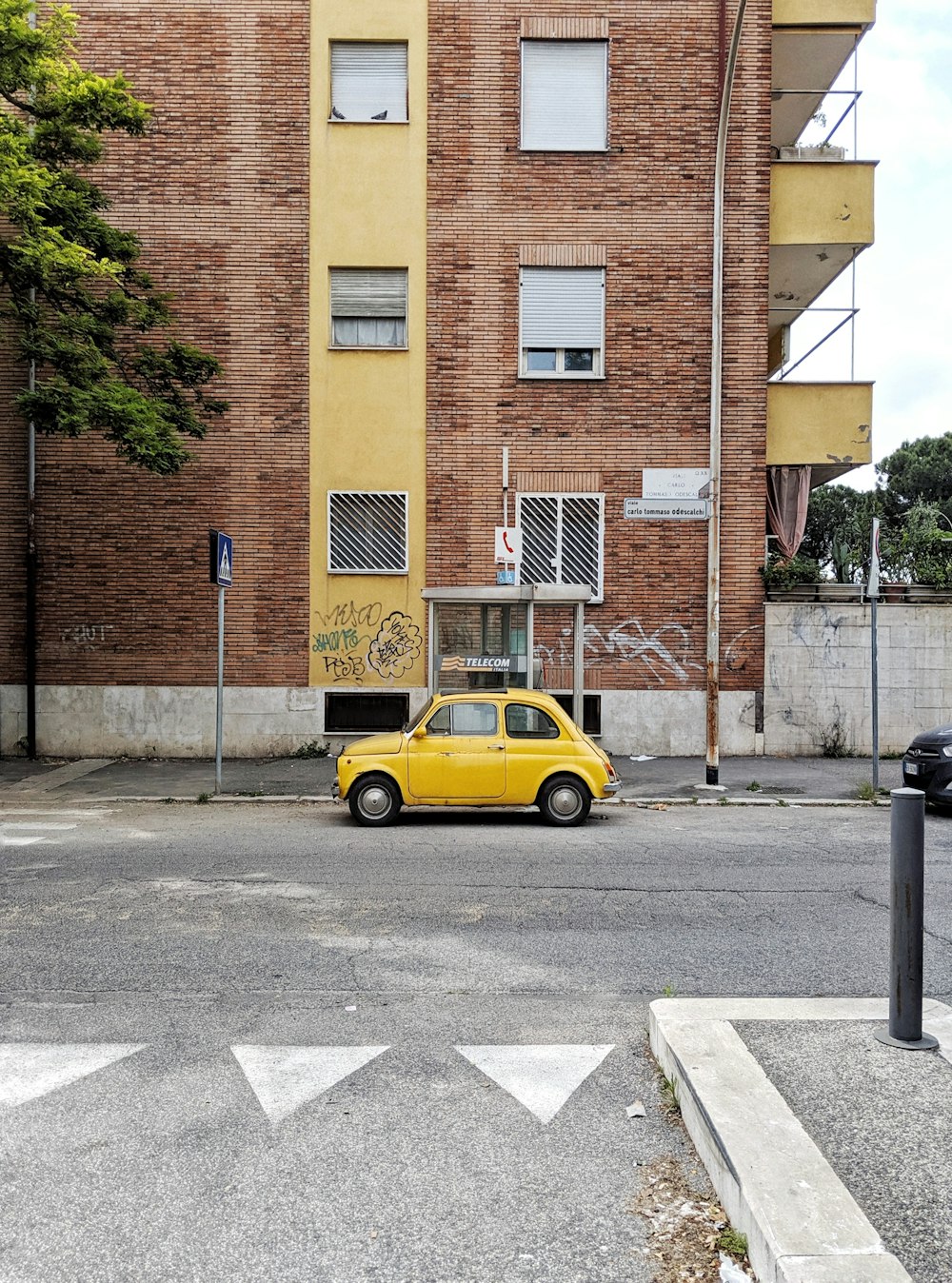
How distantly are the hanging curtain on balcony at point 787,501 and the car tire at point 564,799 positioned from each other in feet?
28.4

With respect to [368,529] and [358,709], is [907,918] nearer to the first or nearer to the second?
[358,709]

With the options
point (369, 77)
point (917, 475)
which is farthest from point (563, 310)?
point (917, 475)

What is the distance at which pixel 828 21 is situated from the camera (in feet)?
54.3

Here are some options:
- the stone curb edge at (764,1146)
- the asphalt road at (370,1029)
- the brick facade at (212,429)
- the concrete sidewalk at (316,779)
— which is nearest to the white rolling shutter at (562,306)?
the brick facade at (212,429)

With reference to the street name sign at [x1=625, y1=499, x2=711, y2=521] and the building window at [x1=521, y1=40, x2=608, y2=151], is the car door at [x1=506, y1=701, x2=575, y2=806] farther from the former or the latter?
the building window at [x1=521, y1=40, x2=608, y2=151]

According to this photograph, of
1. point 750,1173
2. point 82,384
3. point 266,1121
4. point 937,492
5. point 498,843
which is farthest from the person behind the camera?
point 937,492

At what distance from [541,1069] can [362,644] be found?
41.5 feet

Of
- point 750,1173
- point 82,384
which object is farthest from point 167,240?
point 750,1173

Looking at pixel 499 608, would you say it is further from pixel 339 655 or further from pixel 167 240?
pixel 167 240

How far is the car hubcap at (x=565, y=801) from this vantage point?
426 inches

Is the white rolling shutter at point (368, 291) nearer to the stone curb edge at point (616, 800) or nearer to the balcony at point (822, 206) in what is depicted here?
the balcony at point (822, 206)

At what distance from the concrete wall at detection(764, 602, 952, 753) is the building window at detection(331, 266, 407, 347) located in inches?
294

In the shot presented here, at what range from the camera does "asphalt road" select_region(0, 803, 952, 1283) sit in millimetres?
3191

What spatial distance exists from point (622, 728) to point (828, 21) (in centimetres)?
1150
